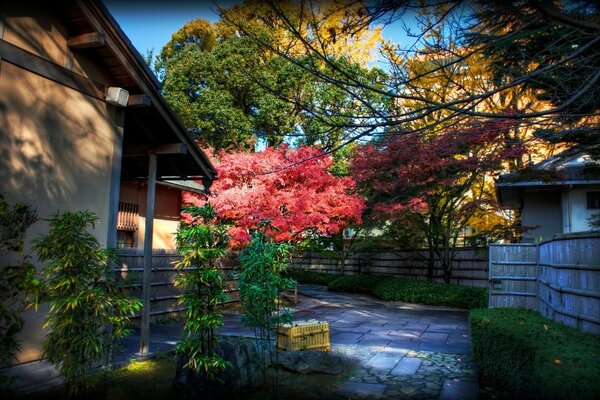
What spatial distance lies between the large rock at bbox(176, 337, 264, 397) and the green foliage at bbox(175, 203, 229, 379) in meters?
0.10

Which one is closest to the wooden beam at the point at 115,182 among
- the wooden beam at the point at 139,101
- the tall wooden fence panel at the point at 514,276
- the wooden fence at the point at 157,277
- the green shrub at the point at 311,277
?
the wooden beam at the point at 139,101

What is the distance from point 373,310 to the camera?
1248 cm

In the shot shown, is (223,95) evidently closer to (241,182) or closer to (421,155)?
(241,182)

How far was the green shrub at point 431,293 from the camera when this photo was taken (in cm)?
1300

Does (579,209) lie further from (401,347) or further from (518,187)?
(401,347)

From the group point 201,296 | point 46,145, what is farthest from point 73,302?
point 46,145

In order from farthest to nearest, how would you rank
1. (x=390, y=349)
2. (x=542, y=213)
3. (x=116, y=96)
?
(x=542, y=213) < (x=390, y=349) < (x=116, y=96)

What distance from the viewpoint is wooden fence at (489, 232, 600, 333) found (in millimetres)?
4820

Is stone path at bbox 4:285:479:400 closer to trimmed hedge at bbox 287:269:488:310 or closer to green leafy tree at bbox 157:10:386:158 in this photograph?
trimmed hedge at bbox 287:269:488:310

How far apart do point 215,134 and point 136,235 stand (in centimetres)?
669

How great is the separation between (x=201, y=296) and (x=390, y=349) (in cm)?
390

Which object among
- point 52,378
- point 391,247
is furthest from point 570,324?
point 391,247

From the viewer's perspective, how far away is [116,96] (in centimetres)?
602

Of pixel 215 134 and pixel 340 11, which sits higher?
pixel 215 134
